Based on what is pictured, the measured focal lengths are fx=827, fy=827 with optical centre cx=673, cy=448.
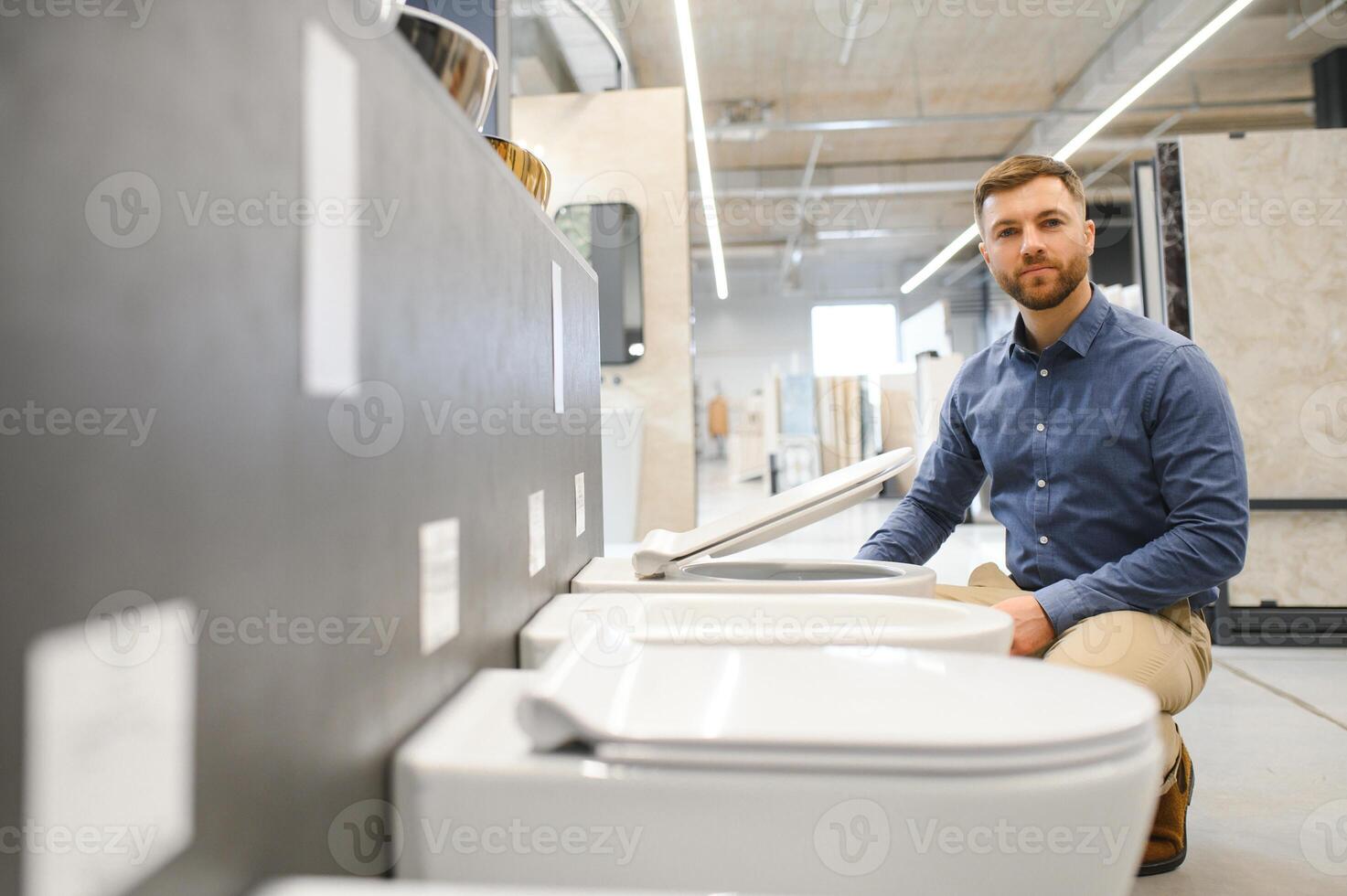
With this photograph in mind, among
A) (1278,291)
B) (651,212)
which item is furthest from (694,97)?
(1278,291)

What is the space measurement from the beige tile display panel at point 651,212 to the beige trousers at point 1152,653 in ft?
9.28

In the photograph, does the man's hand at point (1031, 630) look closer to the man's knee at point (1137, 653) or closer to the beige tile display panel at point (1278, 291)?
the man's knee at point (1137, 653)

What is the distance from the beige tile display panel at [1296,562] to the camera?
9.36 ft

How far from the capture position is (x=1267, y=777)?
5.52ft

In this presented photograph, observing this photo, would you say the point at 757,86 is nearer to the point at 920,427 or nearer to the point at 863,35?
the point at 863,35

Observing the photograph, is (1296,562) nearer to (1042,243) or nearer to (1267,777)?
(1267,777)

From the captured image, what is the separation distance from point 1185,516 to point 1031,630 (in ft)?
1.05

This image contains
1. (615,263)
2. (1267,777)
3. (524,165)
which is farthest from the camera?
(615,263)

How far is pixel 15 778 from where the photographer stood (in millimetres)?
361

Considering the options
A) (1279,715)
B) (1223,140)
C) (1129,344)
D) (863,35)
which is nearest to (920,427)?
(863,35)

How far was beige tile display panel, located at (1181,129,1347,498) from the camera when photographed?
284cm

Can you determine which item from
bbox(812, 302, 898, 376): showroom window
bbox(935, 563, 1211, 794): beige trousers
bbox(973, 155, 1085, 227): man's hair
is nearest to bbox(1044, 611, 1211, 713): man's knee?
bbox(935, 563, 1211, 794): beige trousers

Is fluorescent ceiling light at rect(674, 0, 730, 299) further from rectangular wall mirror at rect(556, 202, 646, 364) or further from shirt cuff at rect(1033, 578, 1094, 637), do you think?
shirt cuff at rect(1033, 578, 1094, 637)

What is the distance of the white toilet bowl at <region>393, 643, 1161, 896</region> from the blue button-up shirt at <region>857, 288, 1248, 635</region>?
847 mm
